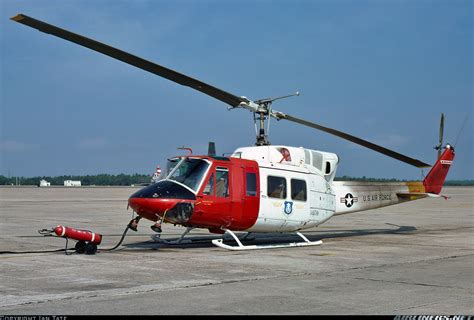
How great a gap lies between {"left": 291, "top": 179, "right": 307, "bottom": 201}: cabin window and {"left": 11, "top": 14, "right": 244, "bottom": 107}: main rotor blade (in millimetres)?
2947

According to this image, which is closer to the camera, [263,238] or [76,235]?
[76,235]

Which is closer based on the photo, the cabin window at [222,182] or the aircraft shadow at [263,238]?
the cabin window at [222,182]

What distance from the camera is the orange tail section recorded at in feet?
69.1

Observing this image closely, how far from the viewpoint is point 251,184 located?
15.1m

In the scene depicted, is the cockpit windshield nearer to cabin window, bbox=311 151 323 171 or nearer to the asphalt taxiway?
the asphalt taxiway

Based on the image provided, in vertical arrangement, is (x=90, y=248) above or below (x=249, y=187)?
below

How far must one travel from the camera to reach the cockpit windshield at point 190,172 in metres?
14.2

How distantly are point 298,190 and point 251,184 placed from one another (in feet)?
5.23

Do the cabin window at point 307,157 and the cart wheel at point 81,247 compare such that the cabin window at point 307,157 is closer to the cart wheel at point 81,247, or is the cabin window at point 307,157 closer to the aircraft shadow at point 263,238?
the aircraft shadow at point 263,238

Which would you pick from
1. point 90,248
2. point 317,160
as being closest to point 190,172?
point 90,248

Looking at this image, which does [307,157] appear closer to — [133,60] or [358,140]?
[358,140]

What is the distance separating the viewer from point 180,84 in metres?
12.8

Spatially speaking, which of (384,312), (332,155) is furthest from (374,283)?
(332,155)

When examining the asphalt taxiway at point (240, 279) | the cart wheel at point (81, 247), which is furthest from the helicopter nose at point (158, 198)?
the cart wheel at point (81, 247)
